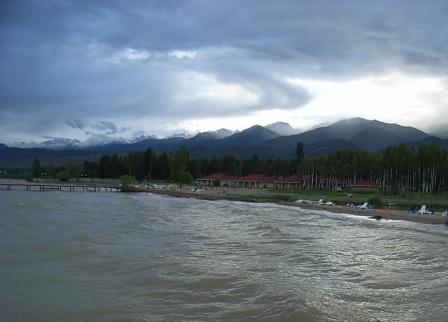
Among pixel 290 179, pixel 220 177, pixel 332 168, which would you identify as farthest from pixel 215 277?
pixel 220 177

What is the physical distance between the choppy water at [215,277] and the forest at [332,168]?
59388mm

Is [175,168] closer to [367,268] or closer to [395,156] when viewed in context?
[395,156]

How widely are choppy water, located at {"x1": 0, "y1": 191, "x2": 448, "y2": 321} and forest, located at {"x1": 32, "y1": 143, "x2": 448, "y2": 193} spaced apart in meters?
59.4

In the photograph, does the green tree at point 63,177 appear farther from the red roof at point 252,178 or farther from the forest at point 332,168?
the red roof at point 252,178

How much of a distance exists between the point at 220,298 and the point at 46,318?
4.78 metres

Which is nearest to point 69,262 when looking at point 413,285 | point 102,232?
point 102,232

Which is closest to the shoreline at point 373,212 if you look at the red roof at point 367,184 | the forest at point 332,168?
the forest at point 332,168

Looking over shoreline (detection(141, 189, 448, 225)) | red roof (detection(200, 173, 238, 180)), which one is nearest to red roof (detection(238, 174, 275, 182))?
red roof (detection(200, 173, 238, 180))

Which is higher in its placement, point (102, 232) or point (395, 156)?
point (395, 156)

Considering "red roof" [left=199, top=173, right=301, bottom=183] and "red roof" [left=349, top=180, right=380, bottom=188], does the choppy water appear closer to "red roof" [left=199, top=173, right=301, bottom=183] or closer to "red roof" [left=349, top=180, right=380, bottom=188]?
"red roof" [left=349, top=180, right=380, bottom=188]

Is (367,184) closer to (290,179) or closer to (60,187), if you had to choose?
(290,179)

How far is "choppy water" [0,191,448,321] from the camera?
39.3 ft

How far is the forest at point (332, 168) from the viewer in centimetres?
8394

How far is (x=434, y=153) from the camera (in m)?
81.0
